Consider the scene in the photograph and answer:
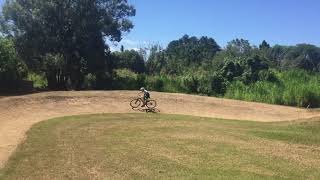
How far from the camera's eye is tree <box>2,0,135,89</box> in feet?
108

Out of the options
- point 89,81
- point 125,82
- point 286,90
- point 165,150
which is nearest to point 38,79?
point 89,81

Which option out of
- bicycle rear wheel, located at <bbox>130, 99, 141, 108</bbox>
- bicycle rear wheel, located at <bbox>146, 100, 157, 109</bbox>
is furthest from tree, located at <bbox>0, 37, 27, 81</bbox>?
bicycle rear wheel, located at <bbox>146, 100, 157, 109</bbox>

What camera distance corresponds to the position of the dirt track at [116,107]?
73.0ft

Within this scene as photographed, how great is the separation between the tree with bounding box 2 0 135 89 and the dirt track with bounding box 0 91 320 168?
750 centimetres

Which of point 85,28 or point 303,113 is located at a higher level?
point 85,28

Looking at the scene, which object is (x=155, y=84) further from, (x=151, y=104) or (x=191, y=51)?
(x=191, y=51)

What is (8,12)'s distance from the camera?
32938mm

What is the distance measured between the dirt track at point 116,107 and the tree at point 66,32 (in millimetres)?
7502

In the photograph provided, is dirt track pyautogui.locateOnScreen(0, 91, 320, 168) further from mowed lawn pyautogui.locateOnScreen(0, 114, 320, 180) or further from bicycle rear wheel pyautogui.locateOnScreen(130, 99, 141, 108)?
mowed lawn pyautogui.locateOnScreen(0, 114, 320, 180)

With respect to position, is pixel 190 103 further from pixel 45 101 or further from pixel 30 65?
pixel 30 65

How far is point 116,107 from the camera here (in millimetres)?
24703

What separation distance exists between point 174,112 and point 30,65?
13.2m

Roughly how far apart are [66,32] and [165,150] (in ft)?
A: 69.5

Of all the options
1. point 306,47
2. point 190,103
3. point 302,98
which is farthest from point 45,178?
point 306,47
